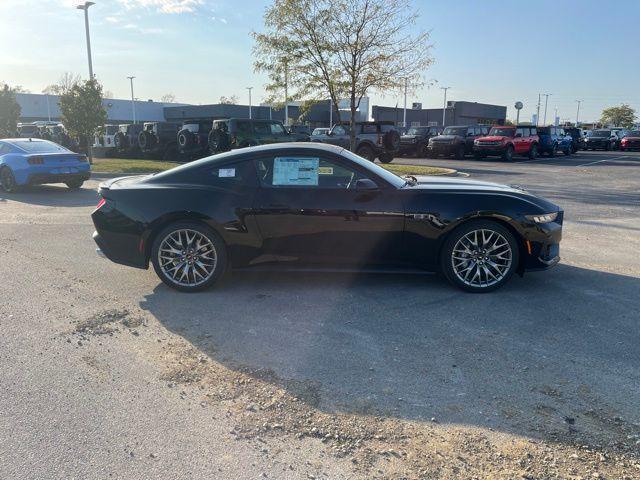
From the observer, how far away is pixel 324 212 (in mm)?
5062

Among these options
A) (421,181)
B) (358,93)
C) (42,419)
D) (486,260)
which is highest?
(358,93)

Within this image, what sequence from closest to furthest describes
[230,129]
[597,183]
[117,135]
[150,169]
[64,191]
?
1. [64,191]
2. [597,183]
3. [150,169]
4. [230,129]
5. [117,135]

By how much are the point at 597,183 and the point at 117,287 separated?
15727mm

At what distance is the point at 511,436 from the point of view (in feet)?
9.28

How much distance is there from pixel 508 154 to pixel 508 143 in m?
0.59

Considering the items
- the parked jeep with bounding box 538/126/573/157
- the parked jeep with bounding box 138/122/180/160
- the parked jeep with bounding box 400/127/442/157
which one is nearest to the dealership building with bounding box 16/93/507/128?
the parked jeep with bounding box 538/126/573/157

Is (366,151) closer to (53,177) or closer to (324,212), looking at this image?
(53,177)

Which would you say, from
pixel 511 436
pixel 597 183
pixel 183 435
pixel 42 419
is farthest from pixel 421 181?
pixel 597 183

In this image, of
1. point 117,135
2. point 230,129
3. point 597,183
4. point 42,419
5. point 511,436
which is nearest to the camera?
point 511,436

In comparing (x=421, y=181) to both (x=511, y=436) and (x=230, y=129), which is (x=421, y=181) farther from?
(x=230, y=129)

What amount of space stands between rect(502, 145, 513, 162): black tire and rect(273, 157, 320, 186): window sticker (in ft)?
80.9

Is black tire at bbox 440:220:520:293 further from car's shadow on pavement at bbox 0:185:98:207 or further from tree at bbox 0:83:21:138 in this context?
tree at bbox 0:83:21:138

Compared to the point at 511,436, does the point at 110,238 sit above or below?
above

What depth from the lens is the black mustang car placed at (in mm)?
5062
